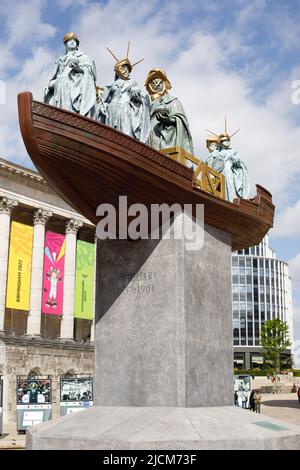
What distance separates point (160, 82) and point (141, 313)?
21.3ft

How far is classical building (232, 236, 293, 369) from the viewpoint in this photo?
127625 mm

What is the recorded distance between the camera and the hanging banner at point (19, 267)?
4838 cm

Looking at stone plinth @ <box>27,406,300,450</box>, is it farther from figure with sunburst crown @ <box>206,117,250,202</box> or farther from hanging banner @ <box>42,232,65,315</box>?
hanging banner @ <box>42,232,65,315</box>

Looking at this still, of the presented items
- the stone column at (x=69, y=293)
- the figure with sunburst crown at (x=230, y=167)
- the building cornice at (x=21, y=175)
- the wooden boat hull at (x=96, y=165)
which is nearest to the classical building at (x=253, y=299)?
the stone column at (x=69, y=293)

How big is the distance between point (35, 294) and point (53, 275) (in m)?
2.31

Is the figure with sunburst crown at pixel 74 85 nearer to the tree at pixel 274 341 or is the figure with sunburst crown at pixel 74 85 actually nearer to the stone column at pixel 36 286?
the stone column at pixel 36 286

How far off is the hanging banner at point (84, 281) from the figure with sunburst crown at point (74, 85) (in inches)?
1634


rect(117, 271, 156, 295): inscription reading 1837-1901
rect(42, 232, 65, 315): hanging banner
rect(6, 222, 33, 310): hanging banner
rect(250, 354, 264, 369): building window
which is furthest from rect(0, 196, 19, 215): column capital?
rect(250, 354, 264, 369): building window

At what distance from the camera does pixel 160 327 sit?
12914 millimetres

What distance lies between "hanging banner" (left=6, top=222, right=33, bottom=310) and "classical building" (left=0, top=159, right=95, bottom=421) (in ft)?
0.65

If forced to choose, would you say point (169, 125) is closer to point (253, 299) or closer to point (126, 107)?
point (126, 107)
